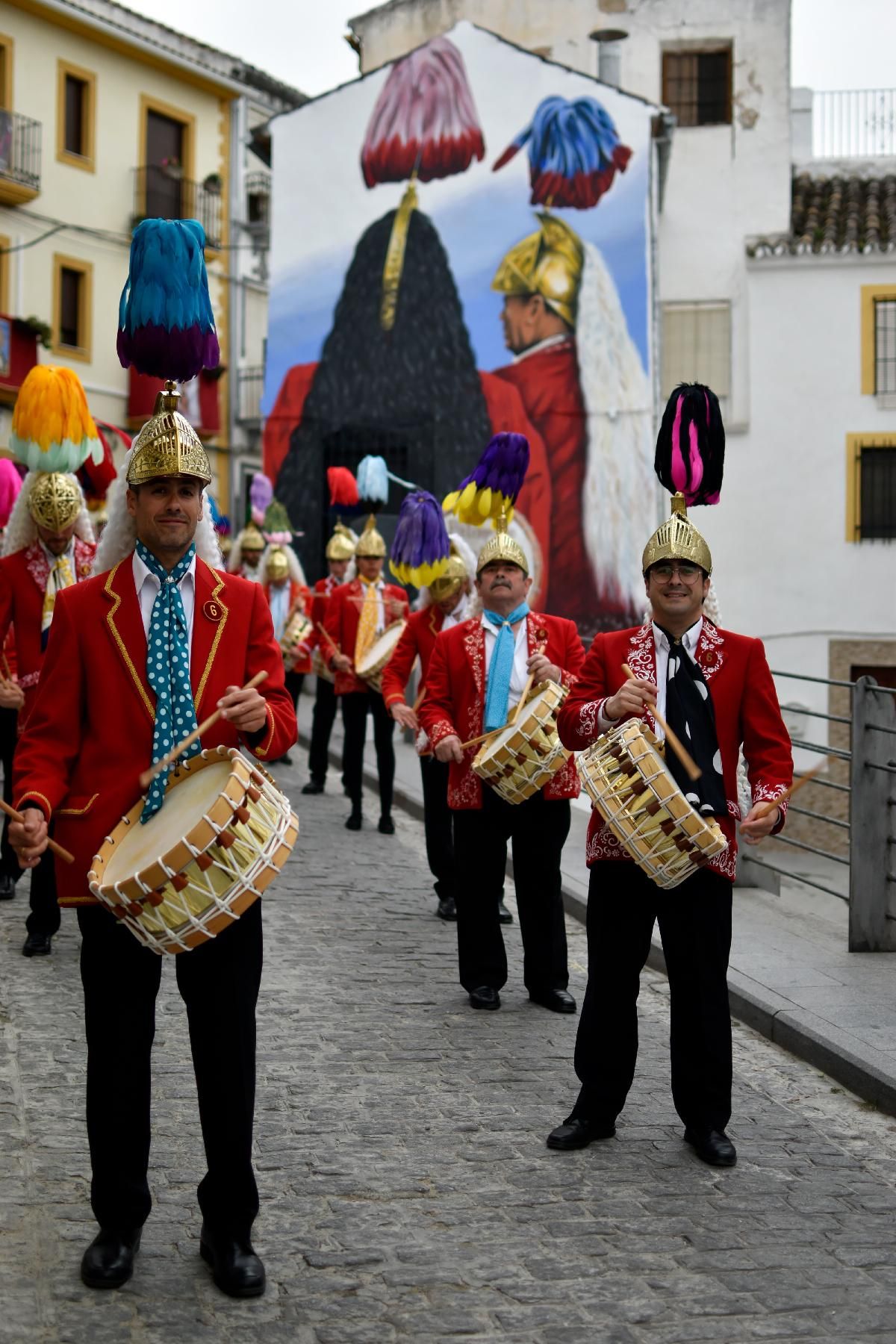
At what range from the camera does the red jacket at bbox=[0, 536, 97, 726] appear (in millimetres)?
8430

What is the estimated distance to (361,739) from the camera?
1334 cm

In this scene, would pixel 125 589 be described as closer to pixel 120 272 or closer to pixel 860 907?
pixel 860 907

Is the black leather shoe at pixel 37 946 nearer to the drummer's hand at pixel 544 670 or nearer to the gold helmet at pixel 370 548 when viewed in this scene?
the drummer's hand at pixel 544 670

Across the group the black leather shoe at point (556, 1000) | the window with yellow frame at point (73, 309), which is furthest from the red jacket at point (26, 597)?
the window with yellow frame at point (73, 309)

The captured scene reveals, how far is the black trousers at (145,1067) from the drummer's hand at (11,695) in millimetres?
4323

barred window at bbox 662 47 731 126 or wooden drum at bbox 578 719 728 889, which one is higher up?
barred window at bbox 662 47 731 126

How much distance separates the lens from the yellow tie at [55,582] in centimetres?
846

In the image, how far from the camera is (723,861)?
18.0ft

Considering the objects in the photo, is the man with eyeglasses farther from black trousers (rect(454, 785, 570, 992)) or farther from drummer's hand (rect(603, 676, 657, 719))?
black trousers (rect(454, 785, 570, 992))

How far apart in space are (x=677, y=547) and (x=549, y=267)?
22.6 meters

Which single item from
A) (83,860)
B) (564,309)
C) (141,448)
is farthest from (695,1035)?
(564,309)

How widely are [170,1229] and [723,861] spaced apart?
1993 millimetres

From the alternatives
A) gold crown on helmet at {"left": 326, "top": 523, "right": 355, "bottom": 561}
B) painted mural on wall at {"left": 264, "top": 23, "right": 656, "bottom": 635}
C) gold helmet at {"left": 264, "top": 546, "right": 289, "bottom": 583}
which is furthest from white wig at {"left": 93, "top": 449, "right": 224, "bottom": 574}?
painted mural on wall at {"left": 264, "top": 23, "right": 656, "bottom": 635}

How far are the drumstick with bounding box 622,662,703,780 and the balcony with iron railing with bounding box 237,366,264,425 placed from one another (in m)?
35.8
